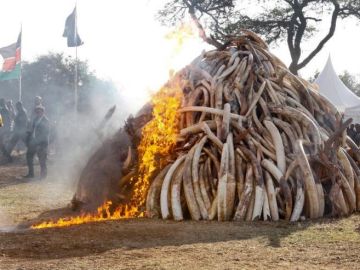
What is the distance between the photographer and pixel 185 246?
4.93 m

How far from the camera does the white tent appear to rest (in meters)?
21.4

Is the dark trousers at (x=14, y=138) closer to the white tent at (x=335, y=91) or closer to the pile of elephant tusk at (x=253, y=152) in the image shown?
the pile of elephant tusk at (x=253, y=152)

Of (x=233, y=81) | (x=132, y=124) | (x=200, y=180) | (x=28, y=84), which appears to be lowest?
(x=200, y=180)

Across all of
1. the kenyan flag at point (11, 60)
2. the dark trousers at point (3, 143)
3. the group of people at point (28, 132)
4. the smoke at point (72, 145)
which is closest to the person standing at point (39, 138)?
the group of people at point (28, 132)

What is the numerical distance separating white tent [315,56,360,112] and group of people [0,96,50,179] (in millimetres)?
11735

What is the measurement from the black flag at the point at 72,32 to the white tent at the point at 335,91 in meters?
9.94

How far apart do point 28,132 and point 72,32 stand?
8162 mm

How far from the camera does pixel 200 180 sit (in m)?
6.78

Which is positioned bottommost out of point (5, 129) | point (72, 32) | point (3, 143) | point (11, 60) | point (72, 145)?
point (72, 145)

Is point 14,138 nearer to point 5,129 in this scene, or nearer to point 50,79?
point 5,129

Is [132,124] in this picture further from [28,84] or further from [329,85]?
[28,84]

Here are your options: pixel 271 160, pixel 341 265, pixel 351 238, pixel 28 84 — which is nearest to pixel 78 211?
pixel 271 160

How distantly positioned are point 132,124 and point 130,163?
0.72 m

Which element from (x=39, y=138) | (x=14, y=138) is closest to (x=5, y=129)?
(x=14, y=138)
